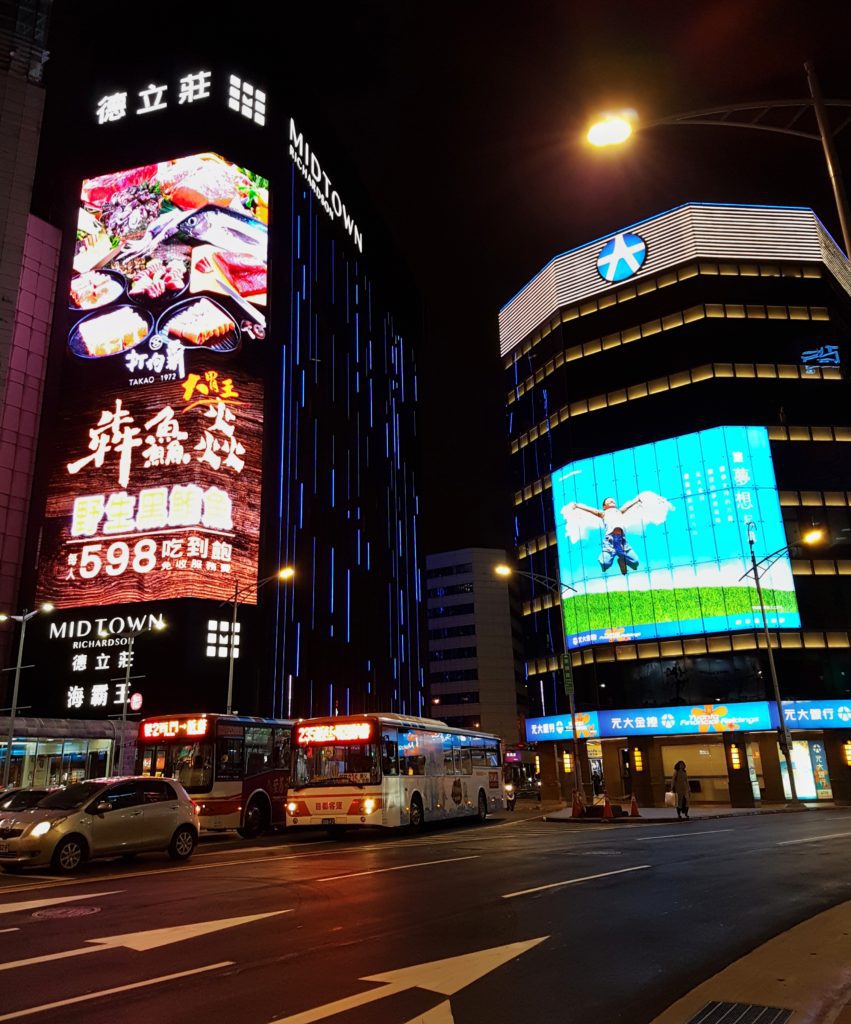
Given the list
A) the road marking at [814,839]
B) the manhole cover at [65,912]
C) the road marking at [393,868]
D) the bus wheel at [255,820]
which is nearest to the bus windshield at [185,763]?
the bus wheel at [255,820]

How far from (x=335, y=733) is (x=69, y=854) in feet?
28.8

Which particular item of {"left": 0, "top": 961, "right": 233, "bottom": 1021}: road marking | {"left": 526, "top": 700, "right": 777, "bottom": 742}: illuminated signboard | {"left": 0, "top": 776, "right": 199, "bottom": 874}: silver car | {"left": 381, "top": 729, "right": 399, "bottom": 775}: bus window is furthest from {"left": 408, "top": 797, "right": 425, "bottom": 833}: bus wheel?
{"left": 526, "top": 700, "right": 777, "bottom": 742}: illuminated signboard

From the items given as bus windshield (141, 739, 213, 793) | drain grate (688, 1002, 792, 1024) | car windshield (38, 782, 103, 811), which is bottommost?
drain grate (688, 1002, 792, 1024)

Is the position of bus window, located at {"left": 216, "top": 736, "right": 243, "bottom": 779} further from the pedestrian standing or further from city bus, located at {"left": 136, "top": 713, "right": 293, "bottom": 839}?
the pedestrian standing

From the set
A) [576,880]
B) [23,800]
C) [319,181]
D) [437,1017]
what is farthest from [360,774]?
[319,181]

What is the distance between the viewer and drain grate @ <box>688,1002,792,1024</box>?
5062 mm

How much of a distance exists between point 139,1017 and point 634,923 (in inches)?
212

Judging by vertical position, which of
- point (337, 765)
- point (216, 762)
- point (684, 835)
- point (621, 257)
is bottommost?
point (684, 835)

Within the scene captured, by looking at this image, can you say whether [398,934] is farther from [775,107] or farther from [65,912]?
[775,107]

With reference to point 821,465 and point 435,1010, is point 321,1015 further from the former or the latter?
point 821,465

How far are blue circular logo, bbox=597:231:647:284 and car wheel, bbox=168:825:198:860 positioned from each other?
50.4 m

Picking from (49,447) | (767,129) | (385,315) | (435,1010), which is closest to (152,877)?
(435,1010)

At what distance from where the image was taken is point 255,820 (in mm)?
24938

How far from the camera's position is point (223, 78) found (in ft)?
198
